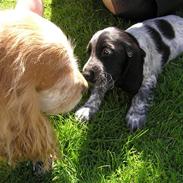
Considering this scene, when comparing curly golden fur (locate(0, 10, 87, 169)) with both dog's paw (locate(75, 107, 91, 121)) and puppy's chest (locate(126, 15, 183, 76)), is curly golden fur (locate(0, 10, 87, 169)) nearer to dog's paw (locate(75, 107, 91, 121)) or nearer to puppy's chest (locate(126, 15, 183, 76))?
dog's paw (locate(75, 107, 91, 121))

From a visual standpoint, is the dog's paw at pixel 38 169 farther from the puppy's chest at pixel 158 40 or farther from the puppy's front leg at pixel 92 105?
the puppy's chest at pixel 158 40

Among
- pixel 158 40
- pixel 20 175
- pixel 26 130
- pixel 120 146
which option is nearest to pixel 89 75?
pixel 120 146

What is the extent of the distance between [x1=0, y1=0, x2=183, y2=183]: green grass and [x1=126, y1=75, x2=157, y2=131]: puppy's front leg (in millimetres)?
58

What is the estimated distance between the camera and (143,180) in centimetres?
386

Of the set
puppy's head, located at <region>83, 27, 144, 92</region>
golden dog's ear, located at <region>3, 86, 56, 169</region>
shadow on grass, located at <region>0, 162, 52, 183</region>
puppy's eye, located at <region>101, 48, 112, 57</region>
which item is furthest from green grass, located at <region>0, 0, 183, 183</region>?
golden dog's ear, located at <region>3, 86, 56, 169</region>

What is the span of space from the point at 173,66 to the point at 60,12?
4.44 ft

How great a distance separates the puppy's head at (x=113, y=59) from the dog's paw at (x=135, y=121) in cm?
27

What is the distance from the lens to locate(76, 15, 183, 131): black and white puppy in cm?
418

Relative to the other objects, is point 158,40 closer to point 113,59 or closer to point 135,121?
point 113,59

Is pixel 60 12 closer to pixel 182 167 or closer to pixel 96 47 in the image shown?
pixel 96 47

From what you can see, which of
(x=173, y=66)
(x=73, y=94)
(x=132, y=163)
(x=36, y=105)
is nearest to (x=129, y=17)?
(x=173, y=66)

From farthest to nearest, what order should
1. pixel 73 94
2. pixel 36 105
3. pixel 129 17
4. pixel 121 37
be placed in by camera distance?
pixel 129 17
pixel 121 37
pixel 73 94
pixel 36 105

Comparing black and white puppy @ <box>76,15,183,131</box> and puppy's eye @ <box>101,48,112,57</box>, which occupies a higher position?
puppy's eye @ <box>101,48,112,57</box>

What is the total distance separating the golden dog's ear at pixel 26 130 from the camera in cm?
290
